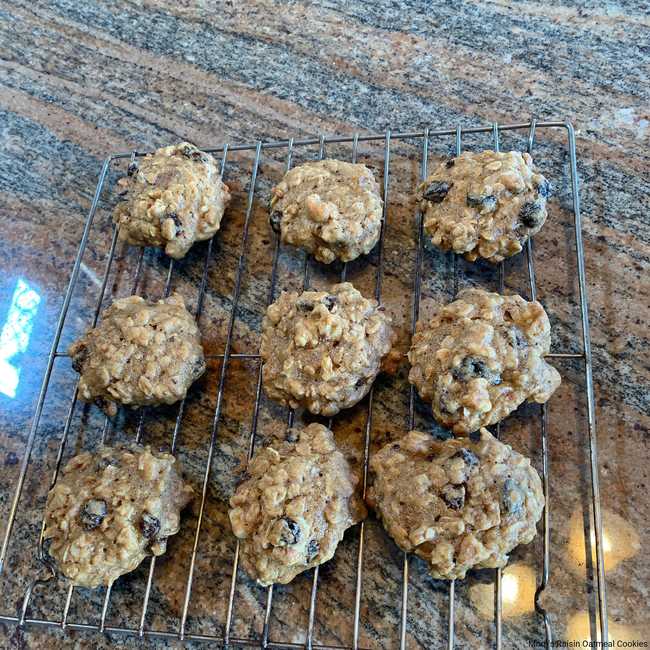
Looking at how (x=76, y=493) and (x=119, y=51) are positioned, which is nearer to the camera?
(x=76, y=493)

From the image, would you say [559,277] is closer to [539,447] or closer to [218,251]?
[539,447]

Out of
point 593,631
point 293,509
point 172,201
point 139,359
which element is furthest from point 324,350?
point 593,631

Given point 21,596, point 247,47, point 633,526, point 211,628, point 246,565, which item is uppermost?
point 247,47

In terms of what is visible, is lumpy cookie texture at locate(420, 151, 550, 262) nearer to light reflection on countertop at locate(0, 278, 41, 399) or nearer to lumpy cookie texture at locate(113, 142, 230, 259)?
lumpy cookie texture at locate(113, 142, 230, 259)

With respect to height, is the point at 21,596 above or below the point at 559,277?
below

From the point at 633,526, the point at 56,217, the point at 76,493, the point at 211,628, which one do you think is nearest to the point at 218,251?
the point at 56,217

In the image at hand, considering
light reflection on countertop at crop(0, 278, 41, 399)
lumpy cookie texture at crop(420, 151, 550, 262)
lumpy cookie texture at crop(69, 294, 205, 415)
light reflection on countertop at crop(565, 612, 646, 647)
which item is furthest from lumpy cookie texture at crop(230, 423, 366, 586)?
light reflection on countertop at crop(0, 278, 41, 399)

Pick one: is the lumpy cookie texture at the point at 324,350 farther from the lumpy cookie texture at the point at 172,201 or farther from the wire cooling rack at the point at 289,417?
the lumpy cookie texture at the point at 172,201

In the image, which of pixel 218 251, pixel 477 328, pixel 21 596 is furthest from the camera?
pixel 218 251
